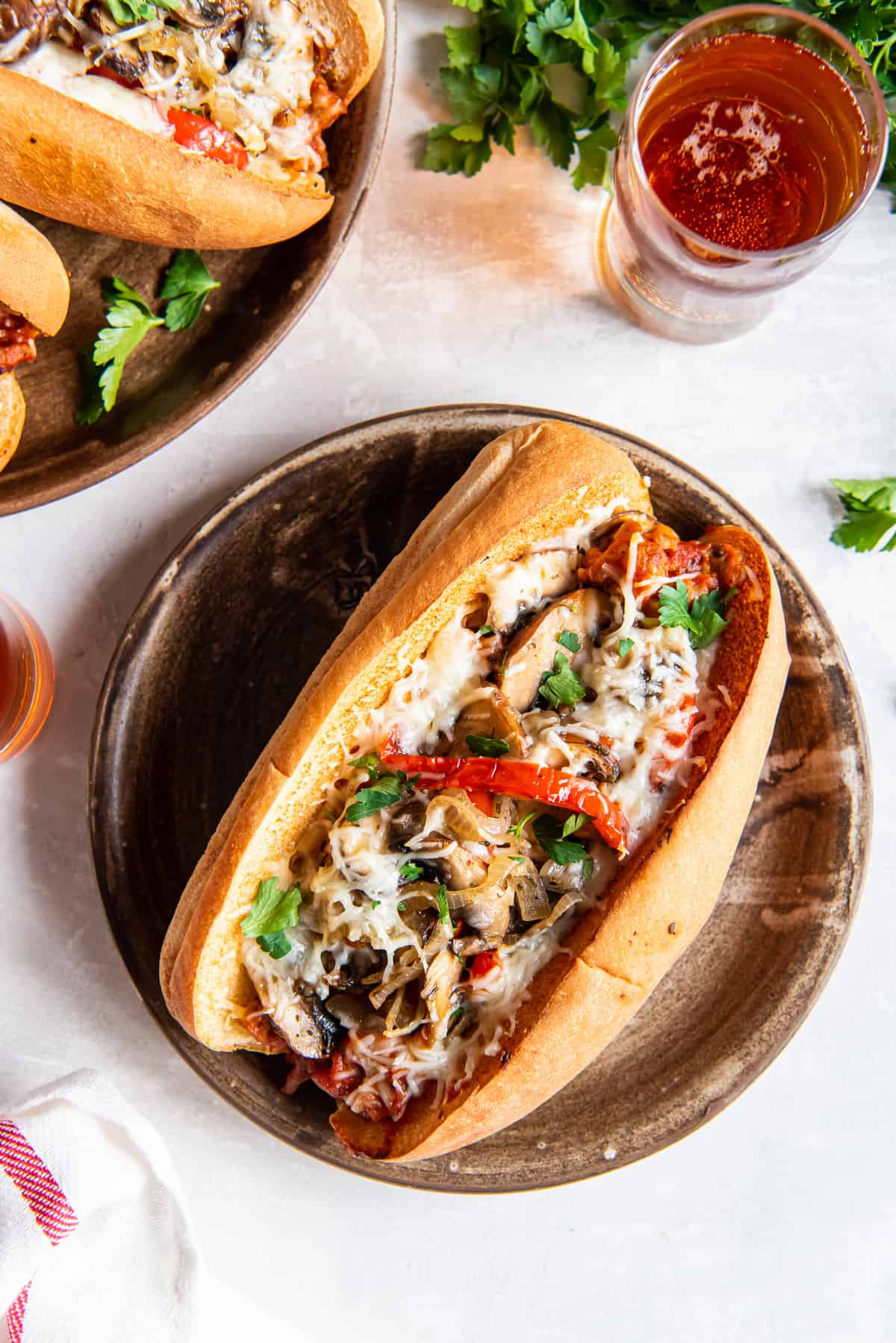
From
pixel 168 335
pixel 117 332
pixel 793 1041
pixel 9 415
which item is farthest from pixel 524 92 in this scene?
pixel 793 1041

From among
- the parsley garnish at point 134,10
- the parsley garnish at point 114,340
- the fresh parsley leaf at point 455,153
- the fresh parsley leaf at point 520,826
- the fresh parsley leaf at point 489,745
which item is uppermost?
the parsley garnish at point 134,10

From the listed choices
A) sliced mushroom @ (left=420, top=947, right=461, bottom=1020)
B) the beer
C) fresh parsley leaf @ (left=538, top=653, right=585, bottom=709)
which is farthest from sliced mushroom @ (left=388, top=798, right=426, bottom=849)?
the beer

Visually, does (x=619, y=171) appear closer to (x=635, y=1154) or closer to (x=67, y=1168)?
(x=635, y=1154)

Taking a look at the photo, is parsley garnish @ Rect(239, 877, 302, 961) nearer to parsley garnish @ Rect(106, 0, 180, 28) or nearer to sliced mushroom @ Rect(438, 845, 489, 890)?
sliced mushroom @ Rect(438, 845, 489, 890)

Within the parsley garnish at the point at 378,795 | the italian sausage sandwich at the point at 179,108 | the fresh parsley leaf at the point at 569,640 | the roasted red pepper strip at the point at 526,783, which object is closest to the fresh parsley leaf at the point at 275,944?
the parsley garnish at the point at 378,795

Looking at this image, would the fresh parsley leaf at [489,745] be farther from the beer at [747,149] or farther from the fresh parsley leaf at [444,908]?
the beer at [747,149]

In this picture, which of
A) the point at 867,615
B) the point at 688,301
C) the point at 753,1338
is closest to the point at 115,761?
the point at 688,301
